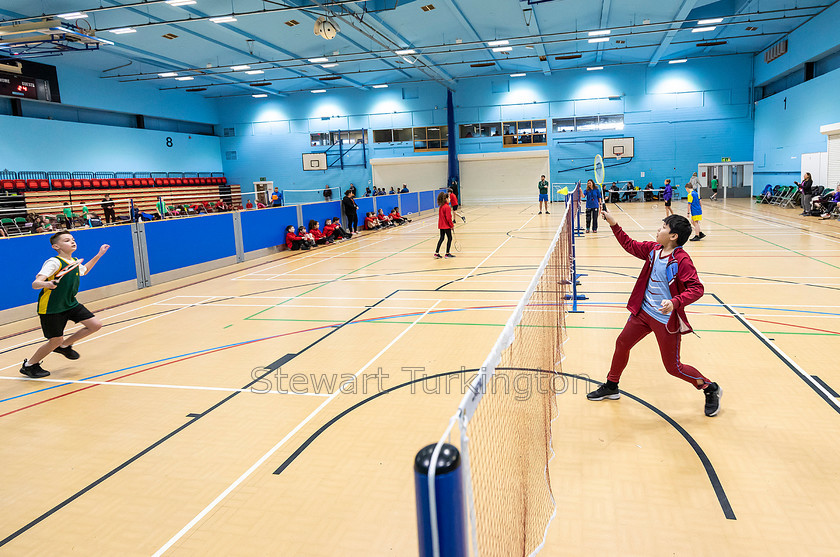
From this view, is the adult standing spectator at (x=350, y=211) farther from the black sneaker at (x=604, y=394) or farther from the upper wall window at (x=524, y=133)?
the upper wall window at (x=524, y=133)

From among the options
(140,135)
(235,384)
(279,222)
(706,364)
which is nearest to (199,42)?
(140,135)

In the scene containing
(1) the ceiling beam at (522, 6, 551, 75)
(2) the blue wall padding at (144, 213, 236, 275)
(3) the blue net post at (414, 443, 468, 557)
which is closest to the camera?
(3) the blue net post at (414, 443, 468, 557)

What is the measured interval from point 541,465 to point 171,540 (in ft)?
8.56

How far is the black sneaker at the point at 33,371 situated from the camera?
6.93 metres

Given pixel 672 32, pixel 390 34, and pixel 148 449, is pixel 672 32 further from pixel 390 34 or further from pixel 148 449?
pixel 148 449

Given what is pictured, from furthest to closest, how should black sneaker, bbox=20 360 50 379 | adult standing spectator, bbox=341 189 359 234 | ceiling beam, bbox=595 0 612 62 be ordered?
ceiling beam, bbox=595 0 612 62
adult standing spectator, bbox=341 189 359 234
black sneaker, bbox=20 360 50 379

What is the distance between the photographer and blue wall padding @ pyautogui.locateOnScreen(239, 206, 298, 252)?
56.3 feet

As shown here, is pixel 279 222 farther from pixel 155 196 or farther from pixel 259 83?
pixel 259 83

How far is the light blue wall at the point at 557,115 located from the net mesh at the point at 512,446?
38.1 m

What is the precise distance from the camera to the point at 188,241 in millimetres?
14633

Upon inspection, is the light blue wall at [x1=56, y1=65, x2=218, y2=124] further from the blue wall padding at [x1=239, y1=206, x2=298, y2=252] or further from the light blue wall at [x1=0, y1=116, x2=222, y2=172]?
the blue wall padding at [x1=239, y1=206, x2=298, y2=252]

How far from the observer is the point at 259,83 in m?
40.8

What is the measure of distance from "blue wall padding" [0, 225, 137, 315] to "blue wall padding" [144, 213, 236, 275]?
747 mm

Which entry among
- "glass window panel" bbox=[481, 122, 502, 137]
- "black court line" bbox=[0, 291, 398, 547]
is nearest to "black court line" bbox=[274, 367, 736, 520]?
"black court line" bbox=[0, 291, 398, 547]
